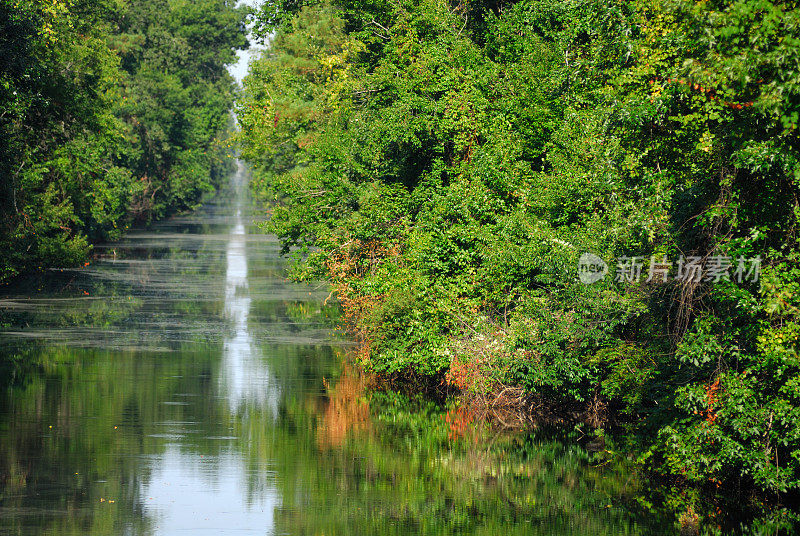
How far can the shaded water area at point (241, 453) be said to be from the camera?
13.5 metres

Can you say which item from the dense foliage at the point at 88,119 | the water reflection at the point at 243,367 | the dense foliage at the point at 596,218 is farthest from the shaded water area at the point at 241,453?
the dense foliage at the point at 88,119

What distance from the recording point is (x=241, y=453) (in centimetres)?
1672

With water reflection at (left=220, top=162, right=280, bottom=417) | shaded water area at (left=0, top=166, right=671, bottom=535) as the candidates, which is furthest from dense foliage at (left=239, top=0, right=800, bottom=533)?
water reflection at (left=220, top=162, right=280, bottom=417)

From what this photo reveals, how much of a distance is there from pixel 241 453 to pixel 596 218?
7529 mm

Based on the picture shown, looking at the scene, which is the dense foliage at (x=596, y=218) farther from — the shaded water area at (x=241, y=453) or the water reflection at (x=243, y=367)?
the water reflection at (x=243, y=367)

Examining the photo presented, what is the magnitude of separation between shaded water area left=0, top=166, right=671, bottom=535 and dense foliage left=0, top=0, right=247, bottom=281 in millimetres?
7542

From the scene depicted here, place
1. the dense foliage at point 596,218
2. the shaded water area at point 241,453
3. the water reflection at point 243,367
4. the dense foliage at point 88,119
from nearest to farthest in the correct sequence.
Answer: the dense foliage at point 596,218 < the shaded water area at point 241,453 < the water reflection at point 243,367 < the dense foliage at point 88,119

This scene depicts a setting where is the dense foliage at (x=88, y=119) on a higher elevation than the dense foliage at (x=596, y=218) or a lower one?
higher

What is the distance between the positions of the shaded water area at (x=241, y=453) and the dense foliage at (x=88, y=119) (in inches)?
297

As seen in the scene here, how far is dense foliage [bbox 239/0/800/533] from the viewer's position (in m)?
12.5

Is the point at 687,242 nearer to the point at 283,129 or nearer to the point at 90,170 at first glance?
the point at 283,129

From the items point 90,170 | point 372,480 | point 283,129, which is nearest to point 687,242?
point 372,480

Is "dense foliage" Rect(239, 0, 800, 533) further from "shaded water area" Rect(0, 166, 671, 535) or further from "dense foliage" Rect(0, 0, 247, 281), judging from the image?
"dense foliage" Rect(0, 0, 247, 281)

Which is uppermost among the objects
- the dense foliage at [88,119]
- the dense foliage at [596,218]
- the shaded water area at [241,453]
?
the dense foliage at [88,119]
